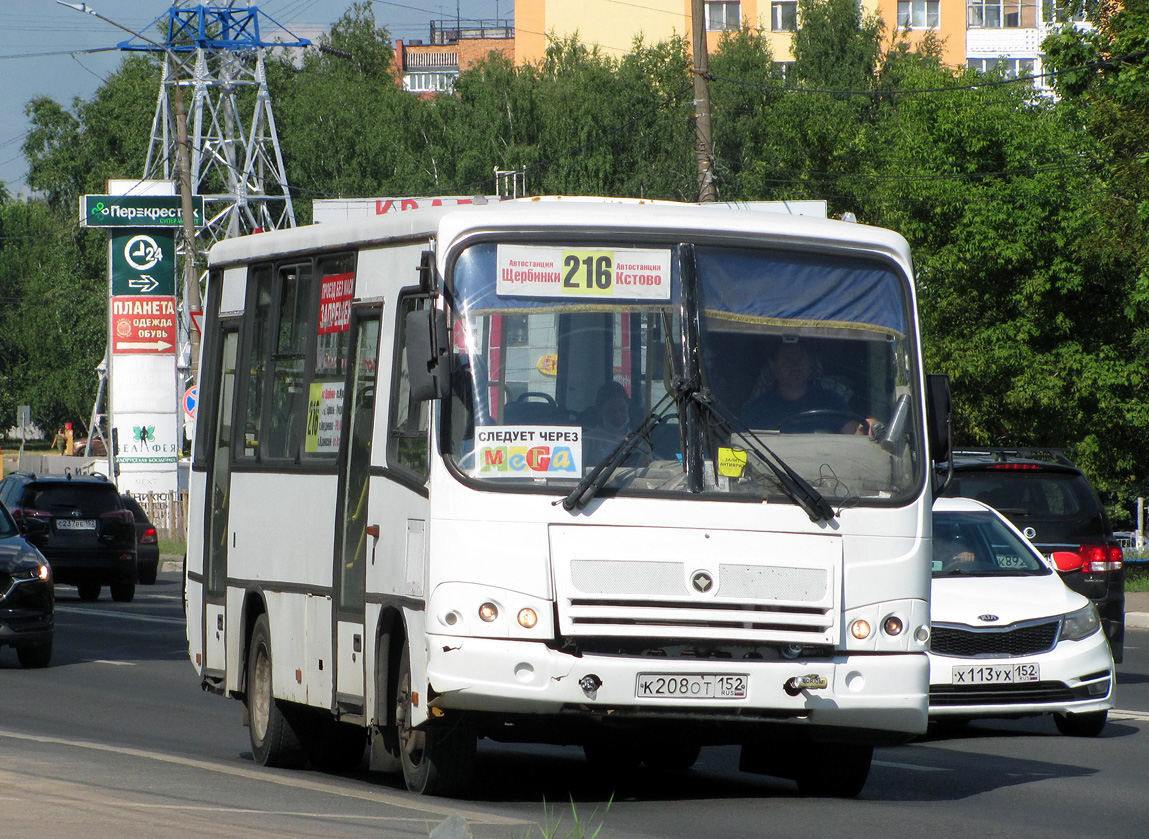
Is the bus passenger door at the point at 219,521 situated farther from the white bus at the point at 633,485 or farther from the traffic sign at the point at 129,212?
the traffic sign at the point at 129,212

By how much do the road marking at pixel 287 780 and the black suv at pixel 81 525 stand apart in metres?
16.9

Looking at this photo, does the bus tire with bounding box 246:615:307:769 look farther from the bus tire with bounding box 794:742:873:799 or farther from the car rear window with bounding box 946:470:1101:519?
the car rear window with bounding box 946:470:1101:519

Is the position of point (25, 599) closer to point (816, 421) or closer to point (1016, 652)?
point (1016, 652)

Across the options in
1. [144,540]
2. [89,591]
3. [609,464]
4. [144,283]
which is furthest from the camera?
[144,283]

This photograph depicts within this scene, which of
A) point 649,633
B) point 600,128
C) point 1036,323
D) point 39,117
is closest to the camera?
point 649,633

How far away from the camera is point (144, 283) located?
49.6 m

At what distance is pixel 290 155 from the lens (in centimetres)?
8169

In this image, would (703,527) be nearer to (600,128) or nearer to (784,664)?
(784,664)

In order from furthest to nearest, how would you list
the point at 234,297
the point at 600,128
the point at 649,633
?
the point at 600,128
the point at 234,297
the point at 649,633

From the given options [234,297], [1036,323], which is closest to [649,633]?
[234,297]

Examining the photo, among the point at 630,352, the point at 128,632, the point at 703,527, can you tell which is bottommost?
the point at 128,632

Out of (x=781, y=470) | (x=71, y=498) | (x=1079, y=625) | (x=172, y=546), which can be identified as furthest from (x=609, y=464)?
(x=172, y=546)

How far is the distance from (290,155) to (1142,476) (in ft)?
158

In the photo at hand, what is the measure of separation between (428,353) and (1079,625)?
5659 millimetres
